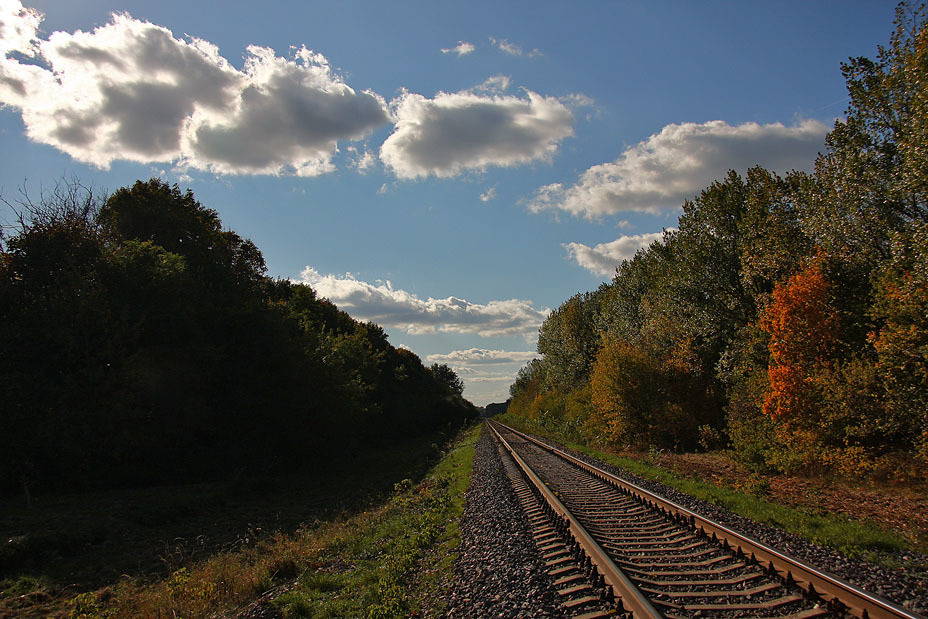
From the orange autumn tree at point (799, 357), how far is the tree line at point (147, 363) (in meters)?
21.9

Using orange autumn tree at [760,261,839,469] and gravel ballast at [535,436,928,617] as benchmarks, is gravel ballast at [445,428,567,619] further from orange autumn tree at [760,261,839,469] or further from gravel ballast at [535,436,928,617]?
orange autumn tree at [760,261,839,469]

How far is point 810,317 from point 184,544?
66.3 ft

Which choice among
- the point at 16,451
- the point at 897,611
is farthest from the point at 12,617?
the point at 897,611

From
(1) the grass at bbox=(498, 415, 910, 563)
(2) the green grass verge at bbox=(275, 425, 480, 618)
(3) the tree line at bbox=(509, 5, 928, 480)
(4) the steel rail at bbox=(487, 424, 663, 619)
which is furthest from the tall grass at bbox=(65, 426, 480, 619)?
(3) the tree line at bbox=(509, 5, 928, 480)

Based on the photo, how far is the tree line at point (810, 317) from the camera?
42.3 feet

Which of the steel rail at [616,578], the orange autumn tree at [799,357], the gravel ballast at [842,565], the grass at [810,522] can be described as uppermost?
the orange autumn tree at [799,357]

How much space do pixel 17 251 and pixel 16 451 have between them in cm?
755

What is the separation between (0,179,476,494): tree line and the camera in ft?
53.2

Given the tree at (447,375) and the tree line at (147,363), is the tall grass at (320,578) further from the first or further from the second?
the tree at (447,375)

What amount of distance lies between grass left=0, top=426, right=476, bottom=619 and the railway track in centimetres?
236

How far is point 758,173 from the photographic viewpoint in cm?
2444

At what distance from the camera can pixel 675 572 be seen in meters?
6.05

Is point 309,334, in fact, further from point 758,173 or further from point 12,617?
point 758,173

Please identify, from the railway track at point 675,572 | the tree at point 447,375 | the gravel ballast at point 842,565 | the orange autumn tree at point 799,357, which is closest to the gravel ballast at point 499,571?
the railway track at point 675,572
